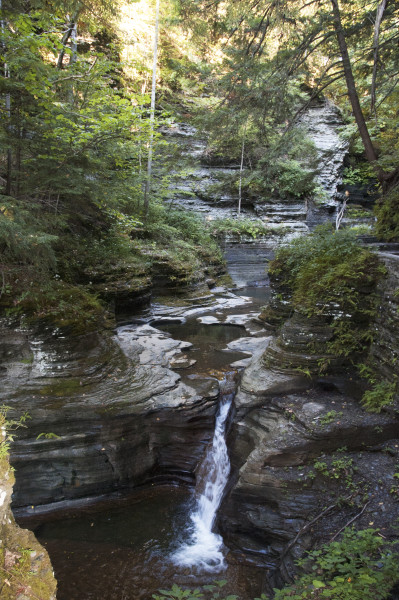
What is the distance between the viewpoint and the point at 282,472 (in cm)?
533

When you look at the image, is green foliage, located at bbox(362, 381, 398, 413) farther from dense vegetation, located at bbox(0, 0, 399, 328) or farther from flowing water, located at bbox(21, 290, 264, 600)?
dense vegetation, located at bbox(0, 0, 399, 328)

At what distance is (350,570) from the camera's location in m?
3.62

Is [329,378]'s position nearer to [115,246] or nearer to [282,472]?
[282,472]

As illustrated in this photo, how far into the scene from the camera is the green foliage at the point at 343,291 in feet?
22.1

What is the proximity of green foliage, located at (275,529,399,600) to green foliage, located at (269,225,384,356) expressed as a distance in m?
3.25

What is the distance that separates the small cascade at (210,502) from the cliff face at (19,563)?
367 cm

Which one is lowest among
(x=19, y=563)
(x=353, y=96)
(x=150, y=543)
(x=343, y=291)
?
A: (x=150, y=543)

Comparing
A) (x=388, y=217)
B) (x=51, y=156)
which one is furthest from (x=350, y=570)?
(x=51, y=156)

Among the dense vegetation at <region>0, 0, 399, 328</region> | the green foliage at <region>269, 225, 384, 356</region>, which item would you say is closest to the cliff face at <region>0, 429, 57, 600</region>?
the dense vegetation at <region>0, 0, 399, 328</region>

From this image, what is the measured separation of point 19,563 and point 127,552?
3.79 m

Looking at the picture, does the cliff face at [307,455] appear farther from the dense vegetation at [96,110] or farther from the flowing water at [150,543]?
the dense vegetation at [96,110]

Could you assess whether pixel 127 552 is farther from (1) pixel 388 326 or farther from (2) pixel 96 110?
(2) pixel 96 110

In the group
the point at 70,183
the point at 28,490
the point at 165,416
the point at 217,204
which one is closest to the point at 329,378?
the point at 165,416

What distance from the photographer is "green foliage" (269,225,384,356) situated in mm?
6730
